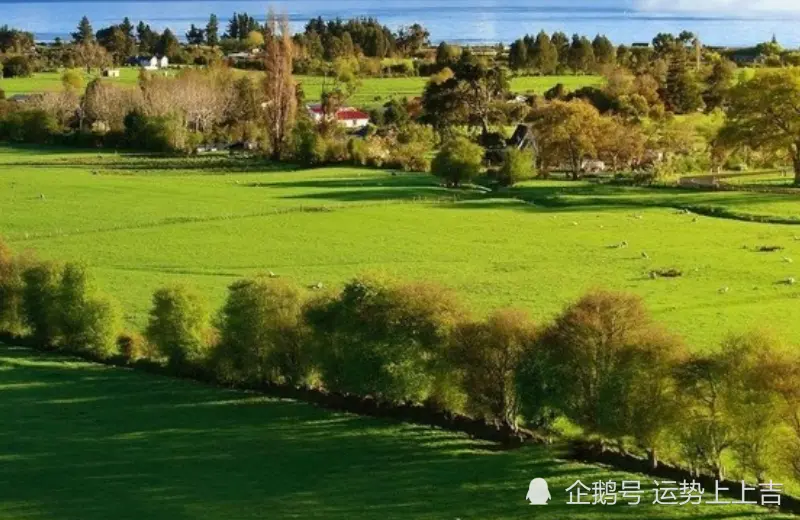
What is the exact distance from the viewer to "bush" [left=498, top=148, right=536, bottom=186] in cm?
6350

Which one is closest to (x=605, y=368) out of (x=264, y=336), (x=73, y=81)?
(x=264, y=336)

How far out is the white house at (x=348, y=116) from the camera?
9475 centimetres

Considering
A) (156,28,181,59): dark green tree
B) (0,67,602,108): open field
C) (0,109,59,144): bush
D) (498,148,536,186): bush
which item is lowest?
(498,148,536,186): bush

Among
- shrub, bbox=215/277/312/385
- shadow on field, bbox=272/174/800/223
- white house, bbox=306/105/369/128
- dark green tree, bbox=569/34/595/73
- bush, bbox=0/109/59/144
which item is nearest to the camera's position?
shrub, bbox=215/277/312/385

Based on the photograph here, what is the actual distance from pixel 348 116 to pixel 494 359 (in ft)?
251

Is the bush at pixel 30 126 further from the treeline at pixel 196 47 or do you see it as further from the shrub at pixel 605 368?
the shrub at pixel 605 368

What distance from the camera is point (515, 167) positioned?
6350cm

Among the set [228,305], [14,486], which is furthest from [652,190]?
[14,486]

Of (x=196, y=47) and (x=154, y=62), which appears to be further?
(x=196, y=47)

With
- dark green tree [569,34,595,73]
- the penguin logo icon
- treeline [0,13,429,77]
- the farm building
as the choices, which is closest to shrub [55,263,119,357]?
the penguin logo icon

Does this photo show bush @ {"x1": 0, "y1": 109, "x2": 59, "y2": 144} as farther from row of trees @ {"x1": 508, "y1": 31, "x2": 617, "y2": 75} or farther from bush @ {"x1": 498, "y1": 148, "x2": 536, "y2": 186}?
row of trees @ {"x1": 508, "y1": 31, "x2": 617, "y2": 75}

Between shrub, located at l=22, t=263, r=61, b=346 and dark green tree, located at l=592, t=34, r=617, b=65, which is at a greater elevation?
dark green tree, located at l=592, t=34, r=617, b=65

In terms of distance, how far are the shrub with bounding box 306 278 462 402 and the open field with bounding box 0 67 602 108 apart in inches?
3318

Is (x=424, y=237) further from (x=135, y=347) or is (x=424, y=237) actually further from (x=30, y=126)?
(x=30, y=126)
